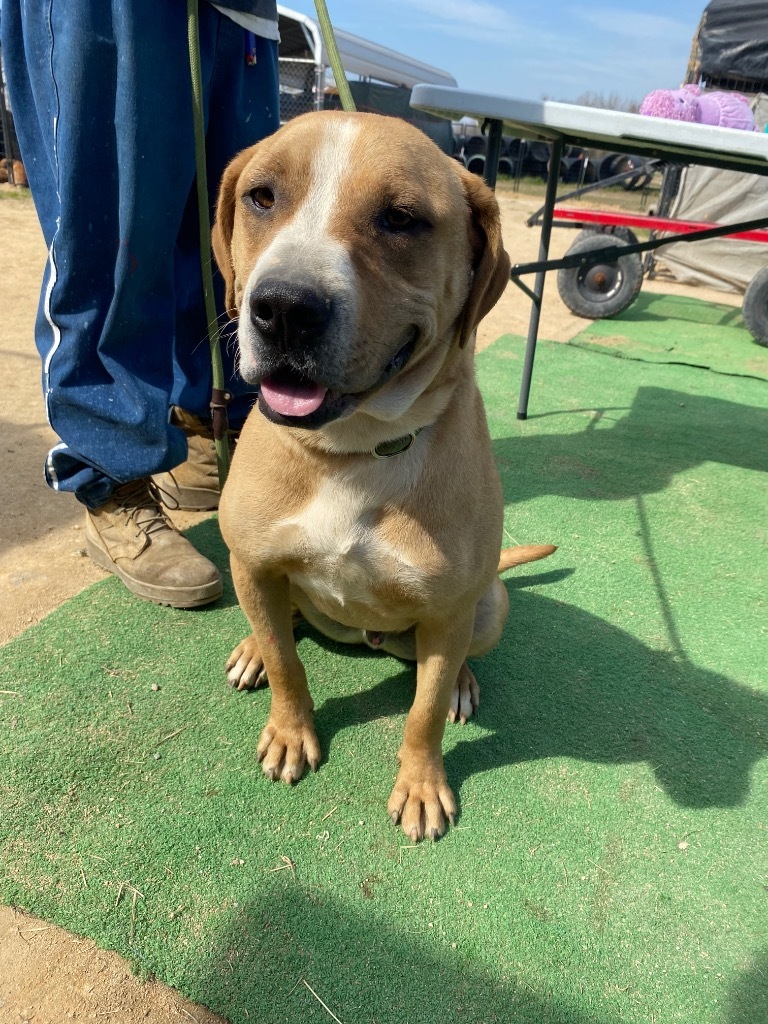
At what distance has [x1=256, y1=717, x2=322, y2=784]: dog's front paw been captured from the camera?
2102mm

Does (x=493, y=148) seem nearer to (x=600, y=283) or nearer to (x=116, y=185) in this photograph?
(x=116, y=185)

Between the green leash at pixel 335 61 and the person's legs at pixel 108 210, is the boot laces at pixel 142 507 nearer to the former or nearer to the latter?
the person's legs at pixel 108 210

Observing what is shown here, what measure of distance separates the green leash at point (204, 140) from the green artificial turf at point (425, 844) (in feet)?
2.72

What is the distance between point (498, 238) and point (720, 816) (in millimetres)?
1811

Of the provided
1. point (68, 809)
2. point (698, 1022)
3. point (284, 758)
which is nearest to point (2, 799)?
point (68, 809)

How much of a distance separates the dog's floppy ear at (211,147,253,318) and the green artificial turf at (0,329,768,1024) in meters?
1.31

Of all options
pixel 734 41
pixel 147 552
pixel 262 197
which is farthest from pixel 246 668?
pixel 734 41

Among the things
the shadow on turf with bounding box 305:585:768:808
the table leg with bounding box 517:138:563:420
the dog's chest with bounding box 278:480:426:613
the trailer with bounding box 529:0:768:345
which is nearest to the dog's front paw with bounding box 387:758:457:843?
the shadow on turf with bounding box 305:585:768:808

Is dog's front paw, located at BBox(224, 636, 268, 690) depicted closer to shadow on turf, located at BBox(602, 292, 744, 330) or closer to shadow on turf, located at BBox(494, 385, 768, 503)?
shadow on turf, located at BBox(494, 385, 768, 503)

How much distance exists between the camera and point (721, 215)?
33.3 ft

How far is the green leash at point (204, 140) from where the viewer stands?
2135 millimetres

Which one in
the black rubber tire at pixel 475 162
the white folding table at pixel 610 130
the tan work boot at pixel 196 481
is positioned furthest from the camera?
the black rubber tire at pixel 475 162

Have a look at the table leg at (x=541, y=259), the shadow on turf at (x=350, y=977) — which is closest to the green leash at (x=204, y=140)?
the shadow on turf at (x=350, y=977)

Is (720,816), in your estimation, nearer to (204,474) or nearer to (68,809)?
(68,809)
